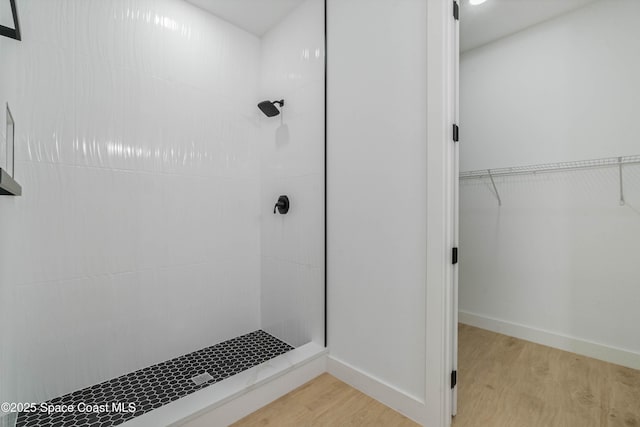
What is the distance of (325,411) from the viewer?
1495 millimetres

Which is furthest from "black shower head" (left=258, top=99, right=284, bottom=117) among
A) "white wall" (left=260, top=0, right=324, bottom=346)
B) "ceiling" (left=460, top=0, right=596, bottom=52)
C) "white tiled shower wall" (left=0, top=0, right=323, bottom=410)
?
"ceiling" (left=460, top=0, right=596, bottom=52)

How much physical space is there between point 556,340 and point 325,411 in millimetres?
1940

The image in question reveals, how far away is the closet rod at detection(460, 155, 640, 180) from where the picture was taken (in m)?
1.94

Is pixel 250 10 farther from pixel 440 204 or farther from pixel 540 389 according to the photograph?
pixel 540 389

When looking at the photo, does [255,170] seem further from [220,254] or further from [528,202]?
[528,202]

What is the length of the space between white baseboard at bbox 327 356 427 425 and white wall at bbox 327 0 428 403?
0.08 feet

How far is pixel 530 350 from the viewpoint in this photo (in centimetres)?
217

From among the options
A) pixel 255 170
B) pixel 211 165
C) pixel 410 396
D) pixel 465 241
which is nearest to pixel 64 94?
pixel 211 165

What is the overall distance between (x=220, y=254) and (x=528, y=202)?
255 centimetres

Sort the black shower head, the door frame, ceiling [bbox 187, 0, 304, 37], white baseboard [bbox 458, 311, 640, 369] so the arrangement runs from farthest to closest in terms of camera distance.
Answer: the black shower head → ceiling [bbox 187, 0, 304, 37] → white baseboard [bbox 458, 311, 640, 369] → the door frame

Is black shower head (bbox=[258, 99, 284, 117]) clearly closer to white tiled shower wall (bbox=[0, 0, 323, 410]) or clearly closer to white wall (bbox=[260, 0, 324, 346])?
white wall (bbox=[260, 0, 324, 346])

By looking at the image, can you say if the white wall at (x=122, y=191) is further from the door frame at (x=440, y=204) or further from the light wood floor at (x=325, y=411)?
the door frame at (x=440, y=204)

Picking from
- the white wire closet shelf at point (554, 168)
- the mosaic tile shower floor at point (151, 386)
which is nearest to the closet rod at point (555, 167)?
the white wire closet shelf at point (554, 168)

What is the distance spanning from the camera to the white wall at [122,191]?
4.80ft
